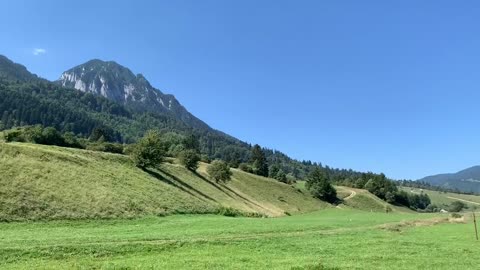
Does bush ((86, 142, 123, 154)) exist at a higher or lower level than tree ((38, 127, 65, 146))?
lower

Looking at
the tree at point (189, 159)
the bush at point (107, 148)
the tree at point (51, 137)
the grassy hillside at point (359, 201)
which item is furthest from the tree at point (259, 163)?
the tree at point (51, 137)

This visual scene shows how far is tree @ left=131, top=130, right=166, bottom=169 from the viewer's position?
83500 mm

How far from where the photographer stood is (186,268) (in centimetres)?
2302

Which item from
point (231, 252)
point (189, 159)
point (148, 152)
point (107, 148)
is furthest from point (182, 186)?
point (231, 252)

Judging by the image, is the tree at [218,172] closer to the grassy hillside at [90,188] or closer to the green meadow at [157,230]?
the green meadow at [157,230]

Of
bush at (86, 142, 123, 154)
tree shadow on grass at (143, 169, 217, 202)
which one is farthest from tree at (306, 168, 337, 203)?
tree shadow on grass at (143, 169, 217, 202)

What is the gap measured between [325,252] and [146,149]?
58.8 m

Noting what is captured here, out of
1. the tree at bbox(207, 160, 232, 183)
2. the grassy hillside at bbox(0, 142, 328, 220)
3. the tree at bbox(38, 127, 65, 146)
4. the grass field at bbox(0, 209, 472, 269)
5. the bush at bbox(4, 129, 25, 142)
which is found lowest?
the grass field at bbox(0, 209, 472, 269)

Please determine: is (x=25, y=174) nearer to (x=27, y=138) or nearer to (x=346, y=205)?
(x=27, y=138)

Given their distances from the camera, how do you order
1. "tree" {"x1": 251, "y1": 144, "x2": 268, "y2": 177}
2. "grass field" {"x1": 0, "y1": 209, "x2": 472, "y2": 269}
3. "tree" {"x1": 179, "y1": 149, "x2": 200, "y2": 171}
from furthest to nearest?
1. "tree" {"x1": 251, "y1": 144, "x2": 268, "y2": 177}
2. "tree" {"x1": 179, "y1": 149, "x2": 200, "y2": 171}
3. "grass field" {"x1": 0, "y1": 209, "x2": 472, "y2": 269}

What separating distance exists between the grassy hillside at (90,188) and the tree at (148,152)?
2036 mm

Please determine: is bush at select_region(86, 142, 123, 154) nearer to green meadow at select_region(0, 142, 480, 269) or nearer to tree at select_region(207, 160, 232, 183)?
green meadow at select_region(0, 142, 480, 269)

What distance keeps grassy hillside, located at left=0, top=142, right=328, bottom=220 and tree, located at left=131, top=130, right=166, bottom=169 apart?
80.1 inches

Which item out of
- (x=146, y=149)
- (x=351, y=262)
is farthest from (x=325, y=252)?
(x=146, y=149)
